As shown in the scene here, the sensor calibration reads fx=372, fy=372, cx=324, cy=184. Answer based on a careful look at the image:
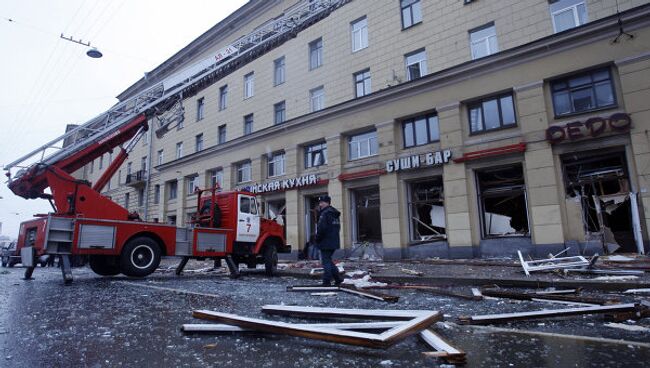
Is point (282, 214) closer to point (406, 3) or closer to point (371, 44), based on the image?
point (371, 44)

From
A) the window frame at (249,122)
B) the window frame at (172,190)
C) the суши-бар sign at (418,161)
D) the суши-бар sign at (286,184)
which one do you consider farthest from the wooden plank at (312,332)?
the window frame at (172,190)

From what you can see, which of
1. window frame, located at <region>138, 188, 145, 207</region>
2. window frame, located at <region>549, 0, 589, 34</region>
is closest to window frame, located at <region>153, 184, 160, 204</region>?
window frame, located at <region>138, 188, 145, 207</region>

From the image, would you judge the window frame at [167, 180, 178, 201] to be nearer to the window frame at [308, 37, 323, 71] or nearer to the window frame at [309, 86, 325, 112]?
the window frame at [309, 86, 325, 112]

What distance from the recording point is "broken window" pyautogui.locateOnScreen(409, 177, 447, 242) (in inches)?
674

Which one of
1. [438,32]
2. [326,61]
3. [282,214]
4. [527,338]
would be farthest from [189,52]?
[527,338]

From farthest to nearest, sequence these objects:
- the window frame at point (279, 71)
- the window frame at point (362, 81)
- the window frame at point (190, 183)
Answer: the window frame at point (190, 183)
the window frame at point (279, 71)
the window frame at point (362, 81)

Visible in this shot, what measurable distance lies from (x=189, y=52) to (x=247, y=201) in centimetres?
2264

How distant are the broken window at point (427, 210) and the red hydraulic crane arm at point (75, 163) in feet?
39.6

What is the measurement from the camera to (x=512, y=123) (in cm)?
1527

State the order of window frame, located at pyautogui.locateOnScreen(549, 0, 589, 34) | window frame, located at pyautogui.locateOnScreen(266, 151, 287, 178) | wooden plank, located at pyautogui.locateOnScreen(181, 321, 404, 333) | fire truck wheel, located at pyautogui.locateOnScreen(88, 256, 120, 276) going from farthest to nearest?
window frame, located at pyautogui.locateOnScreen(266, 151, 287, 178) → window frame, located at pyautogui.locateOnScreen(549, 0, 589, 34) → fire truck wheel, located at pyautogui.locateOnScreen(88, 256, 120, 276) → wooden plank, located at pyautogui.locateOnScreen(181, 321, 404, 333)

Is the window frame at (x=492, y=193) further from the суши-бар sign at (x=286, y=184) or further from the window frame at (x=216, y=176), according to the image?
the window frame at (x=216, y=176)

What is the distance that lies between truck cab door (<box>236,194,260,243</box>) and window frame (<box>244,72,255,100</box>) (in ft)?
48.1

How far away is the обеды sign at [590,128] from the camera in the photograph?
12.8 m

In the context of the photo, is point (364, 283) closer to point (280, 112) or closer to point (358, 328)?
point (358, 328)
